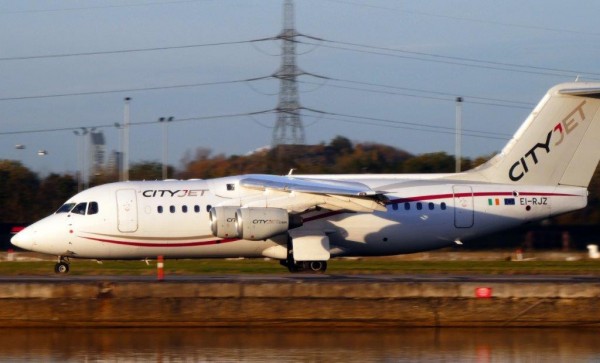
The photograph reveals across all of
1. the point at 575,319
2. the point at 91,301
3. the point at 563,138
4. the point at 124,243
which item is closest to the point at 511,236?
the point at 563,138

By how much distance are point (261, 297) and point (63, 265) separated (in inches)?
525

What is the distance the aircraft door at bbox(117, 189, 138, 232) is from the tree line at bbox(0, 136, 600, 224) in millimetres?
27340

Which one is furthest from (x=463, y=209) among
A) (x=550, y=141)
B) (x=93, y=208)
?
(x=93, y=208)

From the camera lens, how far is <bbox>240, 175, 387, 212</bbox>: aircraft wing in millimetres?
31641

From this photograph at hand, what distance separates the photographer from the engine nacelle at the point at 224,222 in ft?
104

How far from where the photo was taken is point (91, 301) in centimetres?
2205

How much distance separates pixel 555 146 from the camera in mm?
34844

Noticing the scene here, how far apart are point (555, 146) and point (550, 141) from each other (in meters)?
0.24

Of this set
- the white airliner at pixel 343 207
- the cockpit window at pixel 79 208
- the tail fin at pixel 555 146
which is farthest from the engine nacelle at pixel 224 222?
the tail fin at pixel 555 146

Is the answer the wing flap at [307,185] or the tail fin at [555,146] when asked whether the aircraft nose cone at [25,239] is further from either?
the tail fin at [555,146]

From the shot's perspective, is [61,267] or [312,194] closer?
[312,194]

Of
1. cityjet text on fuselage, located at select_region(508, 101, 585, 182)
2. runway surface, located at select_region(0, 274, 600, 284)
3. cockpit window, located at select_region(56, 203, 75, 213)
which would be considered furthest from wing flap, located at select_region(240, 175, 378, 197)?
cockpit window, located at select_region(56, 203, 75, 213)

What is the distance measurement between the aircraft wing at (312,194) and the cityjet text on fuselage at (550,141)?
5368mm

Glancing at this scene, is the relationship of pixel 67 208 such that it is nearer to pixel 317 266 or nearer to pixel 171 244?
pixel 171 244
